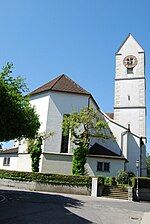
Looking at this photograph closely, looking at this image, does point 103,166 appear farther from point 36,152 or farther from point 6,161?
point 6,161

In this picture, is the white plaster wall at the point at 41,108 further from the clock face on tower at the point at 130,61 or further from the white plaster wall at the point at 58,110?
the clock face on tower at the point at 130,61

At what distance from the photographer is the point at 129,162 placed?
117ft

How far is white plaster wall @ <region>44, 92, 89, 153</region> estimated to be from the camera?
98.6 feet

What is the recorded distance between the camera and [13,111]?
15.6 m

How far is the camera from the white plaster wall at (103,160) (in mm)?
30828

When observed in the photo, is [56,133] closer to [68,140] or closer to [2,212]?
[68,140]

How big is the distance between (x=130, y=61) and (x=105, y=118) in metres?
11.8

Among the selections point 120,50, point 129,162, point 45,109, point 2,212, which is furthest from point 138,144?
point 2,212

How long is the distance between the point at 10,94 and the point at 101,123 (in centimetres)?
1449

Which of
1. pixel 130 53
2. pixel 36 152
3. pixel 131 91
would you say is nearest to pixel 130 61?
pixel 130 53

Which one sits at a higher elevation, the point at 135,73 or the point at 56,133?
the point at 135,73

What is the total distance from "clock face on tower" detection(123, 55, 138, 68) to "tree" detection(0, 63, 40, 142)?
94.0 feet

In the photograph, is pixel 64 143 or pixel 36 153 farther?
pixel 64 143

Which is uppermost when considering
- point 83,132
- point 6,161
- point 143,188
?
point 83,132
